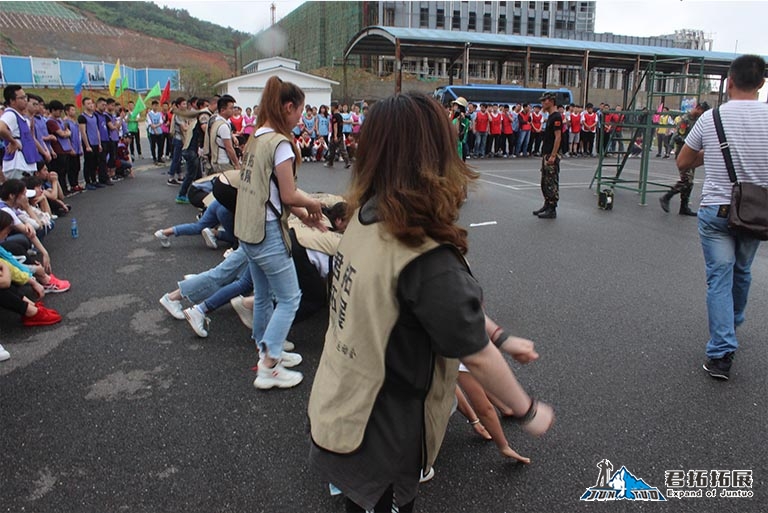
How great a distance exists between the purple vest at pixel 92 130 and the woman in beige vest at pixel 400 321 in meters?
12.5

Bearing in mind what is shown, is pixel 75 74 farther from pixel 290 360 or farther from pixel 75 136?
pixel 290 360

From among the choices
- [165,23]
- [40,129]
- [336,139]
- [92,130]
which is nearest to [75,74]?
[336,139]

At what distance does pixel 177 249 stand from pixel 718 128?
5956 millimetres

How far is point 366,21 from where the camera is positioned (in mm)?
64875

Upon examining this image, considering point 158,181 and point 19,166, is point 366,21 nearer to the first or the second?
point 158,181

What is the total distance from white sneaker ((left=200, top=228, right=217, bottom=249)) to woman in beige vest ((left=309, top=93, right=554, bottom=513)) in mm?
5697

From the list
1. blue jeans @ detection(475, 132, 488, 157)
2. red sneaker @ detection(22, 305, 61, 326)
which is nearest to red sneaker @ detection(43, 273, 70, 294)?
red sneaker @ detection(22, 305, 61, 326)

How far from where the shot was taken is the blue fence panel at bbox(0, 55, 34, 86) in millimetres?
33331

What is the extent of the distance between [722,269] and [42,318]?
16.7ft

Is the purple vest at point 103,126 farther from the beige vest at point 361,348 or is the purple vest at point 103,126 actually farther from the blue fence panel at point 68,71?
the blue fence panel at point 68,71

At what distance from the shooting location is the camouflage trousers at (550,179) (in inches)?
348

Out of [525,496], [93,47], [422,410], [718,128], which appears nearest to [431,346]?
[422,410]

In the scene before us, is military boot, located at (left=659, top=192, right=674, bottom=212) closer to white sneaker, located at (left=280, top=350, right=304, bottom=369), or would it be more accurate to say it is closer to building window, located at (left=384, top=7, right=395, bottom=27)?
white sneaker, located at (left=280, top=350, right=304, bottom=369)

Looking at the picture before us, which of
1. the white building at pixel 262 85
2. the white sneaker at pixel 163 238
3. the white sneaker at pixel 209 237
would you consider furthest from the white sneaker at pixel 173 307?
the white building at pixel 262 85
